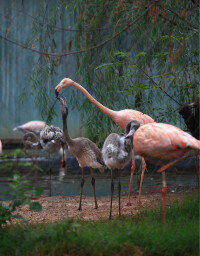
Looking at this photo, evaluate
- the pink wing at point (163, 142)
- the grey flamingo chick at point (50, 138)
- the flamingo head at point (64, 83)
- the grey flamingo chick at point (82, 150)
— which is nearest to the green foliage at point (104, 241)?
the pink wing at point (163, 142)

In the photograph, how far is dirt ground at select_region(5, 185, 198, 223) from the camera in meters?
5.13

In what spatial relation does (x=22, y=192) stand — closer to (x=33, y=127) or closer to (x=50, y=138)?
(x=50, y=138)

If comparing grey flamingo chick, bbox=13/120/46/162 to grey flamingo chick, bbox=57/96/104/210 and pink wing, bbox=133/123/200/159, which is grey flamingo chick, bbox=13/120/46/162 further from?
pink wing, bbox=133/123/200/159

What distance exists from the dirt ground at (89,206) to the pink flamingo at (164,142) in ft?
3.55

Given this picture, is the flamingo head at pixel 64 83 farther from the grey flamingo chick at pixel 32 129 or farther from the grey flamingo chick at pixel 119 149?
the grey flamingo chick at pixel 32 129

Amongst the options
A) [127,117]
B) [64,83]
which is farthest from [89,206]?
[64,83]

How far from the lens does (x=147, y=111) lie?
5.82 meters

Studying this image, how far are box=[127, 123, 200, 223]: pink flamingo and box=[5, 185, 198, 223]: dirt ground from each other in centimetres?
108

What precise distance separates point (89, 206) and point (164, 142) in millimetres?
2522

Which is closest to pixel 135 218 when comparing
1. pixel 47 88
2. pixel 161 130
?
pixel 161 130

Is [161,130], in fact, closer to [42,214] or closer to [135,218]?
[135,218]

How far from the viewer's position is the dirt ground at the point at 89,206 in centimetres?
513

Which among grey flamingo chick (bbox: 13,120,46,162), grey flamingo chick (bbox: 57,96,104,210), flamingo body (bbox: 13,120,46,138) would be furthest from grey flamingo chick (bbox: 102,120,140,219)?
flamingo body (bbox: 13,120,46,138)

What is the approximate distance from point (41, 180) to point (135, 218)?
14.6 feet
